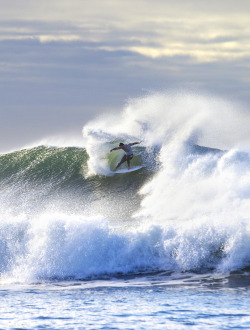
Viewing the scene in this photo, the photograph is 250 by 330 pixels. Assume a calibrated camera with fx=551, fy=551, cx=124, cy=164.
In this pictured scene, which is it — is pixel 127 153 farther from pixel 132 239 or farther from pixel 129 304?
pixel 129 304

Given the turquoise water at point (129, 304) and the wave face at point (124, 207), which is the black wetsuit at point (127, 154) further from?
the turquoise water at point (129, 304)

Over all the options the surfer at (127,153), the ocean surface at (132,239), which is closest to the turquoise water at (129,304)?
the ocean surface at (132,239)

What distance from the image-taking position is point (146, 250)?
38.4 feet

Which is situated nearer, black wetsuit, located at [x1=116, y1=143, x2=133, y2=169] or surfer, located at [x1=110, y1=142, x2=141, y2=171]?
surfer, located at [x1=110, y1=142, x2=141, y2=171]

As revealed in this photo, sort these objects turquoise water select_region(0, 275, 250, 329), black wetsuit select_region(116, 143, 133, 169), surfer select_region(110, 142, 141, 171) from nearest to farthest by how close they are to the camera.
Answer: turquoise water select_region(0, 275, 250, 329)
surfer select_region(110, 142, 141, 171)
black wetsuit select_region(116, 143, 133, 169)

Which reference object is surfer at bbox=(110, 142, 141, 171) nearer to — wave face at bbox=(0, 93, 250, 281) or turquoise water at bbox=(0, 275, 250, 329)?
wave face at bbox=(0, 93, 250, 281)

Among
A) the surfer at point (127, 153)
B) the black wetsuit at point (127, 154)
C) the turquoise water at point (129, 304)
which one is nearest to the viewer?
the turquoise water at point (129, 304)

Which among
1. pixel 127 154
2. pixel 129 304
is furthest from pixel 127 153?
pixel 129 304

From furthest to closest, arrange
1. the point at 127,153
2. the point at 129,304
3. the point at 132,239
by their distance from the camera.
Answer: the point at 127,153
the point at 132,239
the point at 129,304

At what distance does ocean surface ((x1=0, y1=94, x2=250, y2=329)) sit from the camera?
27.2 feet

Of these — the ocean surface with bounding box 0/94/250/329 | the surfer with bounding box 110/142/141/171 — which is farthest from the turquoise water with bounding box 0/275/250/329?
the surfer with bounding box 110/142/141/171

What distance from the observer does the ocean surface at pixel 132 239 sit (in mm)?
8289

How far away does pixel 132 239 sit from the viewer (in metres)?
11.9

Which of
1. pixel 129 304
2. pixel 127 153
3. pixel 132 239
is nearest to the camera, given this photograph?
pixel 129 304
